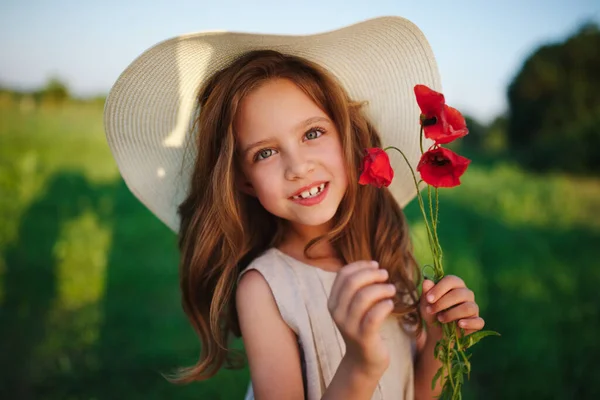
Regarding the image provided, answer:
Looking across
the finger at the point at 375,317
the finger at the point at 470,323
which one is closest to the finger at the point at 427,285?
the finger at the point at 470,323

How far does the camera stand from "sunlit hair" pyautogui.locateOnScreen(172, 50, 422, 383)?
163 cm

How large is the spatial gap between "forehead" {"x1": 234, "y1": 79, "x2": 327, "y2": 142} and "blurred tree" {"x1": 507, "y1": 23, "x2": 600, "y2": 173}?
28.9 feet

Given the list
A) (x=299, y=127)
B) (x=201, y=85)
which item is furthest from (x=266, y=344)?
(x=201, y=85)

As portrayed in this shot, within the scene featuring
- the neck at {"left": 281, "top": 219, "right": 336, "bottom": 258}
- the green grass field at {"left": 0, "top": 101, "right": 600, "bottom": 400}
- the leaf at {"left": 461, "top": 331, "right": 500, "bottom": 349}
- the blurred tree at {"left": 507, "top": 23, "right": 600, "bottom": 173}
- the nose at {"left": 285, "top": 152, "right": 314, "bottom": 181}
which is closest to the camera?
the leaf at {"left": 461, "top": 331, "right": 500, "bottom": 349}

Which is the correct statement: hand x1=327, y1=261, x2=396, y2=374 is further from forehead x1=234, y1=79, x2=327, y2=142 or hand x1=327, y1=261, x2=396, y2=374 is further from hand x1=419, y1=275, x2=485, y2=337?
forehead x1=234, y1=79, x2=327, y2=142

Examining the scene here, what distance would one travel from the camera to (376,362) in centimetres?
110

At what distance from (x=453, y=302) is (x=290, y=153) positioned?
610mm

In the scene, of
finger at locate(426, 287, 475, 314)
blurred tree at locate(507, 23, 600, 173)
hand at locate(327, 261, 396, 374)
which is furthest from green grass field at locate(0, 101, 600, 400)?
blurred tree at locate(507, 23, 600, 173)

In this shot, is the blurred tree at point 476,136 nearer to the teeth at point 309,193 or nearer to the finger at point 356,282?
the teeth at point 309,193

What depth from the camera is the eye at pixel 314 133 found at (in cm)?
158

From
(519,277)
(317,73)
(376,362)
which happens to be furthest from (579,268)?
(376,362)

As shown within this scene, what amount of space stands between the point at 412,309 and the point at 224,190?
2.32 ft

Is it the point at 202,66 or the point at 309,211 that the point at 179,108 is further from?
the point at 309,211

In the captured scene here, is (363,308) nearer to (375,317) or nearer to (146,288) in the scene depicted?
(375,317)
